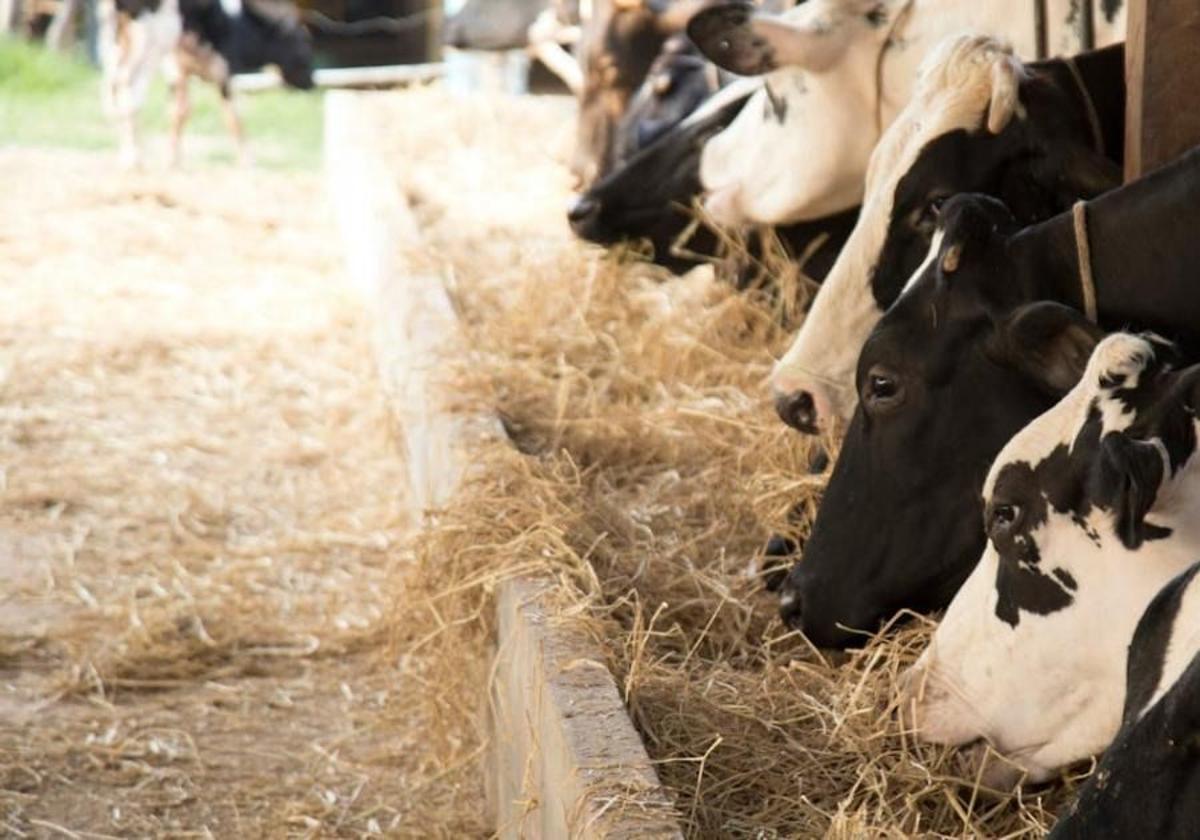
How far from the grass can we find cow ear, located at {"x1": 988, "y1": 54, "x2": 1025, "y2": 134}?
974 cm

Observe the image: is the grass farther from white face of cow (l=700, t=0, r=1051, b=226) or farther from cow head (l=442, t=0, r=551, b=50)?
white face of cow (l=700, t=0, r=1051, b=226)

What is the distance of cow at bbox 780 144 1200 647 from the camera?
327cm

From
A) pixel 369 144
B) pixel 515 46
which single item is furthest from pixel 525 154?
pixel 515 46

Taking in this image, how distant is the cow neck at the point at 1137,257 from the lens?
3262 millimetres

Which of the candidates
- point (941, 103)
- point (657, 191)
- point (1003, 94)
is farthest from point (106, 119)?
point (1003, 94)

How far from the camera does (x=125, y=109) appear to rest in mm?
12664

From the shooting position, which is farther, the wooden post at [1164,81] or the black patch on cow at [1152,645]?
the wooden post at [1164,81]

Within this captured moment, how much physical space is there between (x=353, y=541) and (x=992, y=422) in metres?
2.69

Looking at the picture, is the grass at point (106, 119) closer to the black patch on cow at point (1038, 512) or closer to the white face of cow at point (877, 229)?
the white face of cow at point (877, 229)

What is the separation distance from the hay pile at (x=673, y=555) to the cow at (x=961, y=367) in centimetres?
12

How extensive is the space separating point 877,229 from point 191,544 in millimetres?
2422

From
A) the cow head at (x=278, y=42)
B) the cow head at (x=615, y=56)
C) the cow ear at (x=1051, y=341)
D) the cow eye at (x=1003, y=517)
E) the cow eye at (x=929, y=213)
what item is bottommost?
the cow head at (x=278, y=42)

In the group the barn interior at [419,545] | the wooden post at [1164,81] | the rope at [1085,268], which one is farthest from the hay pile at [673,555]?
the wooden post at [1164,81]

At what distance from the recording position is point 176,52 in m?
13.8
